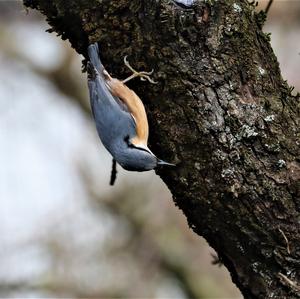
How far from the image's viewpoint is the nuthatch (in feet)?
8.70

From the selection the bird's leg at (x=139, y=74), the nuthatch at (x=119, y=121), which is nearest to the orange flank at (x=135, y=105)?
the nuthatch at (x=119, y=121)

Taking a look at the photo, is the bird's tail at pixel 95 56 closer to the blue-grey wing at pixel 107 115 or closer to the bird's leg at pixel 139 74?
the bird's leg at pixel 139 74

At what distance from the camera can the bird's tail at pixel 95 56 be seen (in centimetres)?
245

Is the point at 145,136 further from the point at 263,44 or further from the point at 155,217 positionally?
the point at 155,217

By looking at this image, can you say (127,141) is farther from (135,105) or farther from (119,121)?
(135,105)

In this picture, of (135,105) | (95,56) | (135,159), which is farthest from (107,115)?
(95,56)

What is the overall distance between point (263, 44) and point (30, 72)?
220 inches

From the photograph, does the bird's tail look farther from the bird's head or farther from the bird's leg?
the bird's head

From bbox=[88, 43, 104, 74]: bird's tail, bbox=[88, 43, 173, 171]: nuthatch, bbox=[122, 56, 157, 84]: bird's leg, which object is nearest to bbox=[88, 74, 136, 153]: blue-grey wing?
bbox=[88, 43, 173, 171]: nuthatch

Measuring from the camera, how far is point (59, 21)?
8.21ft

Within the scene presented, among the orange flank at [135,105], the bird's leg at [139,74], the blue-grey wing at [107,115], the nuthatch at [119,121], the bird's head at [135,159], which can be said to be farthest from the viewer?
the blue-grey wing at [107,115]

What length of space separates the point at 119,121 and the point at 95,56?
0.67m

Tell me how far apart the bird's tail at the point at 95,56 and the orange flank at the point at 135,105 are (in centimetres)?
9

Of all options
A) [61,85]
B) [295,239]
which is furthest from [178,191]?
[61,85]
